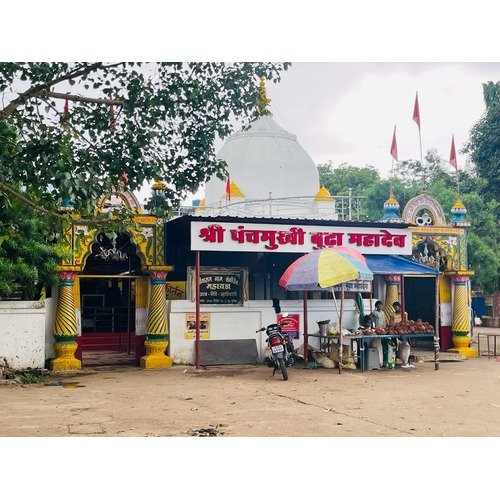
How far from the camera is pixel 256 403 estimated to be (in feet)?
→ 29.3

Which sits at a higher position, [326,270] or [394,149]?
[394,149]

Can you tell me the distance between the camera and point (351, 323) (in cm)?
1471

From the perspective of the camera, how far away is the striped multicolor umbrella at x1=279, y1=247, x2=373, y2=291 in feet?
37.9

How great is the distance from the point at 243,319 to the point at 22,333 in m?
4.41

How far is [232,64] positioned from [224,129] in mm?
999

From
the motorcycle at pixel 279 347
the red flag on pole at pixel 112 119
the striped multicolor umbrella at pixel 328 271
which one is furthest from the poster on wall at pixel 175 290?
the red flag on pole at pixel 112 119

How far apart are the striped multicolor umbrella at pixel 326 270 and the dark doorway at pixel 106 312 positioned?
4.43 metres

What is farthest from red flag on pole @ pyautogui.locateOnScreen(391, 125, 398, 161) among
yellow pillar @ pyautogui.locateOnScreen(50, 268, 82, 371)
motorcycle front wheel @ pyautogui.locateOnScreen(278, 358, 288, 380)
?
yellow pillar @ pyautogui.locateOnScreen(50, 268, 82, 371)

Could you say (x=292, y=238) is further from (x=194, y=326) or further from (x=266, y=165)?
(x=266, y=165)

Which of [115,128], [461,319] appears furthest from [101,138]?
[461,319]

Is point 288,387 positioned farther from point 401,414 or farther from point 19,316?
point 19,316

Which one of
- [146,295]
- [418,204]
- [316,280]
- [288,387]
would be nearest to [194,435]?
[288,387]

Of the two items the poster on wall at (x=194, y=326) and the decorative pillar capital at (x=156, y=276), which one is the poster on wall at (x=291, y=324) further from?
the decorative pillar capital at (x=156, y=276)

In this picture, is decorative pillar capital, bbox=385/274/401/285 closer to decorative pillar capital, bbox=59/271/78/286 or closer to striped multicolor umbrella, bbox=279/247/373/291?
striped multicolor umbrella, bbox=279/247/373/291
